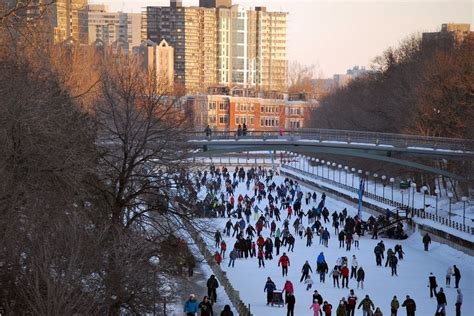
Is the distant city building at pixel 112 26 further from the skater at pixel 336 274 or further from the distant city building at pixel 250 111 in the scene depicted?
the skater at pixel 336 274

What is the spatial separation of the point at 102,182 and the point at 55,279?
27.7 ft

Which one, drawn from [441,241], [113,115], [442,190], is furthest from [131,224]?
[442,190]

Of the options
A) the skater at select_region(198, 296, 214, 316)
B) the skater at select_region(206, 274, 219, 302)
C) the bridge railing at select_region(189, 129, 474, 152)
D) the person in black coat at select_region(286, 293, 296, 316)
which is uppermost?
the bridge railing at select_region(189, 129, 474, 152)

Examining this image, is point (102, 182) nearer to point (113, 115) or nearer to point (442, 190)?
point (113, 115)

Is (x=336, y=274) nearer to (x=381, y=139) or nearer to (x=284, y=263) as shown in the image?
(x=284, y=263)

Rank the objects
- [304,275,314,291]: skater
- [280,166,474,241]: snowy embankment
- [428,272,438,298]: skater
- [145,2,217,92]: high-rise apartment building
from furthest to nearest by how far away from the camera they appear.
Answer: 1. [145,2,217,92]: high-rise apartment building
2. [280,166,474,241]: snowy embankment
3. [304,275,314,291]: skater
4. [428,272,438,298]: skater

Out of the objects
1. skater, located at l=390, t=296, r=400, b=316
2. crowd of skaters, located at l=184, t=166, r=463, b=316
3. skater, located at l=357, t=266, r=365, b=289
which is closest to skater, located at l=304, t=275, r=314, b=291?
crowd of skaters, located at l=184, t=166, r=463, b=316

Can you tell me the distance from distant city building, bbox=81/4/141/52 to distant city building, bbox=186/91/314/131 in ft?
161

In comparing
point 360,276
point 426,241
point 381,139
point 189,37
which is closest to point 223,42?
point 189,37

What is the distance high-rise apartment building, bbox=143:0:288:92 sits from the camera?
16675 centimetres

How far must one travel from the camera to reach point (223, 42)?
177 meters

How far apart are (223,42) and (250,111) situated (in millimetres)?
61153

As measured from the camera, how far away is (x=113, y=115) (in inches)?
949

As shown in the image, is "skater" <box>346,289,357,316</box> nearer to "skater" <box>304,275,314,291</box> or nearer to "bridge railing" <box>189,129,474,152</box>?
"skater" <box>304,275,314,291</box>
